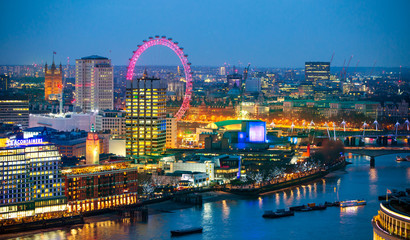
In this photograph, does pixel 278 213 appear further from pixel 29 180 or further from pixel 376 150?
pixel 376 150

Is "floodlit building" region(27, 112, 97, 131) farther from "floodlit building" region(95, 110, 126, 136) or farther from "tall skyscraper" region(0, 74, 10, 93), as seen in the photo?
"tall skyscraper" region(0, 74, 10, 93)

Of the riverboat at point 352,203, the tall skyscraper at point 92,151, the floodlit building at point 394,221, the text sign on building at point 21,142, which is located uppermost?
the text sign on building at point 21,142

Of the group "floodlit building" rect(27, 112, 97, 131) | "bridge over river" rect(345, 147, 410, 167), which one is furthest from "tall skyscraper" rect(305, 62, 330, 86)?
"bridge over river" rect(345, 147, 410, 167)

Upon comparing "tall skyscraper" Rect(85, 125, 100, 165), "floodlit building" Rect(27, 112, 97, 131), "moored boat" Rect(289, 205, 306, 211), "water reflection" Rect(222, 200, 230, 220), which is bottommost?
"water reflection" Rect(222, 200, 230, 220)

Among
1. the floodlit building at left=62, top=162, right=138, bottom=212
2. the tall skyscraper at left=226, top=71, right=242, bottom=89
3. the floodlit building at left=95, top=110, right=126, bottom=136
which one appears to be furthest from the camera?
the tall skyscraper at left=226, top=71, right=242, bottom=89

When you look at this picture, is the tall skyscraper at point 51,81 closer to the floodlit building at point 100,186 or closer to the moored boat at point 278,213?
the floodlit building at point 100,186

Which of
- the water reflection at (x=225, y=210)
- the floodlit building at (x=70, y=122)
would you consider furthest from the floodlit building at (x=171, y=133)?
the water reflection at (x=225, y=210)

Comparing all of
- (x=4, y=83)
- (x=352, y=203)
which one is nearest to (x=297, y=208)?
(x=352, y=203)
